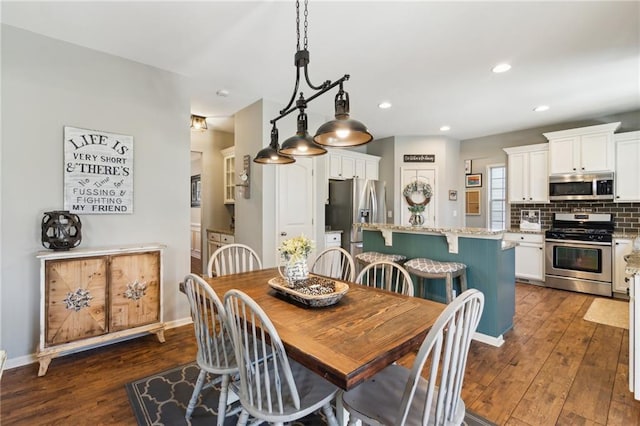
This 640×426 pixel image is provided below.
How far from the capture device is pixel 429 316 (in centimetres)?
152

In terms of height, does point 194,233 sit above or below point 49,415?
above

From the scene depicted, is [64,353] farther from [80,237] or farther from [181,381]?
[181,381]

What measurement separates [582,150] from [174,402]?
593 cm

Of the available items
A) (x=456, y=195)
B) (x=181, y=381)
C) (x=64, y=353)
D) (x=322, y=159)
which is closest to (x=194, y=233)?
(x=322, y=159)

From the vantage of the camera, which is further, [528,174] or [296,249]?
[528,174]

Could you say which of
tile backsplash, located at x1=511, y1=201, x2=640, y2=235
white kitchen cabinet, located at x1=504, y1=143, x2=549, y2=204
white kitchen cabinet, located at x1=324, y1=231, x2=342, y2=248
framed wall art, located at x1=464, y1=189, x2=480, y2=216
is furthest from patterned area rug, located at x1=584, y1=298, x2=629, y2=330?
white kitchen cabinet, located at x1=324, y1=231, x2=342, y2=248

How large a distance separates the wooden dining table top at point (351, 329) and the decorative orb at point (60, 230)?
150 cm

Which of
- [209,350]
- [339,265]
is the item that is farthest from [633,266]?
[209,350]

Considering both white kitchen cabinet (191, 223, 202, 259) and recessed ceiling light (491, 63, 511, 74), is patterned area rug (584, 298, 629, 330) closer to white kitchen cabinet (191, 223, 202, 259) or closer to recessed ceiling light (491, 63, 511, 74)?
recessed ceiling light (491, 63, 511, 74)

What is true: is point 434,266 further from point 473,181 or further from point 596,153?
point 473,181

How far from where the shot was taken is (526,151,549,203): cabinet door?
16.3 feet

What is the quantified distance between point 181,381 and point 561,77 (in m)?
4.70

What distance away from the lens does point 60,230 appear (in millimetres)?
2412

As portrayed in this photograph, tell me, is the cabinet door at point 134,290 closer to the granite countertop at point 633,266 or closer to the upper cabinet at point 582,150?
the granite countertop at point 633,266
